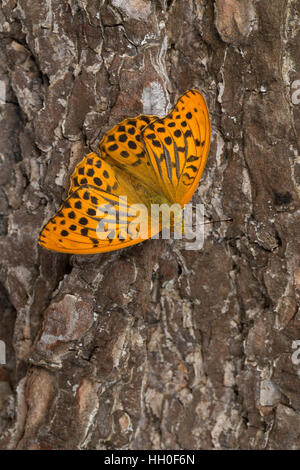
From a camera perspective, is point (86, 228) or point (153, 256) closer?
point (86, 228)

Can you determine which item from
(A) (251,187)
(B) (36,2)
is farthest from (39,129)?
(A) (251,187)

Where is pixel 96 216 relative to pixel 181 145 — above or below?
below

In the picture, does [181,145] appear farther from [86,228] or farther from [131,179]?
[86,228]

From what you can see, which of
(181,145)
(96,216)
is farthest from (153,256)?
(181,145)

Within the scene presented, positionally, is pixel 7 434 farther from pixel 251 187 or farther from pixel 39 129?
pixel 251 187

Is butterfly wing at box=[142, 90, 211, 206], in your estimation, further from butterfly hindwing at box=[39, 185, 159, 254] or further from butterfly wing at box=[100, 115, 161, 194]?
butterfly hindwing at box=[39, 185, 159, 254]

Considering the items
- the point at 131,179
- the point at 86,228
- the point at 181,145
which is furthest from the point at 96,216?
the point at 181,145

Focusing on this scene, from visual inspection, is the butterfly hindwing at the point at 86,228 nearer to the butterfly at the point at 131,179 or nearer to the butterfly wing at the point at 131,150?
the butterfly at the point at 131,179
